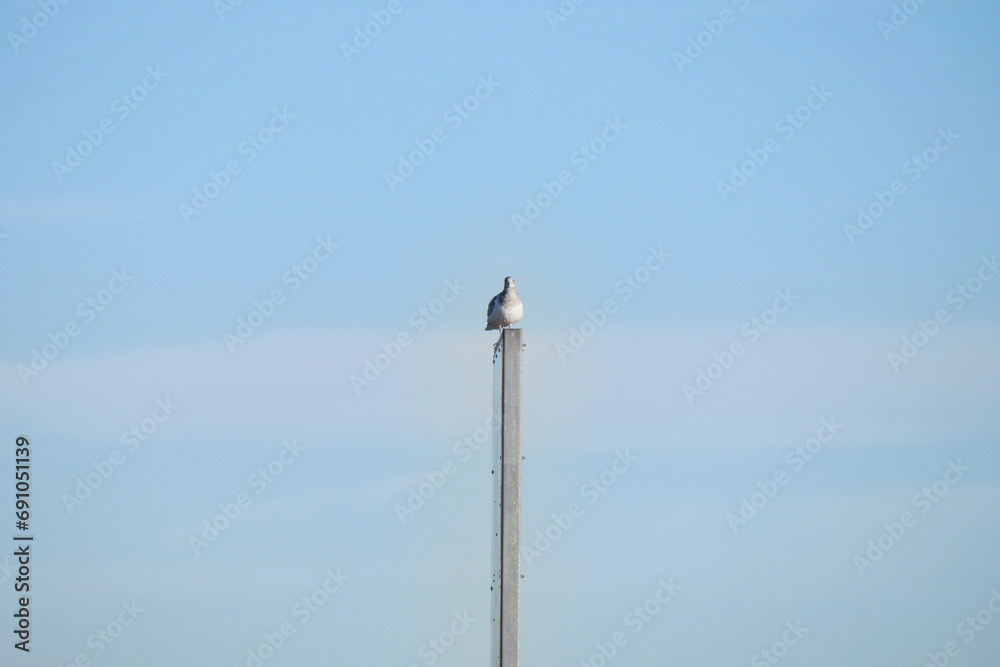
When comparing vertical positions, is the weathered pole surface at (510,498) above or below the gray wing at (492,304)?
below

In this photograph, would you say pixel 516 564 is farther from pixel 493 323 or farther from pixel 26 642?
pixel 26 642

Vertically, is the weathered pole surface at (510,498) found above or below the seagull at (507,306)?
below

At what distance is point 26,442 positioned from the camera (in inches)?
758

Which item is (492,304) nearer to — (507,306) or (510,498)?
(507,306)

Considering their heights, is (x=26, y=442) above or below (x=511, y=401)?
above

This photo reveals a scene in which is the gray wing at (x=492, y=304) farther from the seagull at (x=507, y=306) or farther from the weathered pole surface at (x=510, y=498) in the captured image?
the weathered pole surface at (x=510, y=498)

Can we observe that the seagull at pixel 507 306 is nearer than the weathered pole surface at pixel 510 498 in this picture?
No

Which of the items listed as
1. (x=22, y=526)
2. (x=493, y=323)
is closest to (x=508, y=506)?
(x=493, y=323)

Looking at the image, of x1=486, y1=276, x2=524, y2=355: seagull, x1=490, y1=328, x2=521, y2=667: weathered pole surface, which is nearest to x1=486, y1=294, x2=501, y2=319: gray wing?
x1=486, y1=276, x2=524, y2=355: seagull

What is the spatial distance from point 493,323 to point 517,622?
15.9ft

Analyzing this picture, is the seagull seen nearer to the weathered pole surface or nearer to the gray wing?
the gray wing

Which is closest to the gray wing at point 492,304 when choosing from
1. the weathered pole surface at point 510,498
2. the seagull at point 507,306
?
the seagull at point 507,306

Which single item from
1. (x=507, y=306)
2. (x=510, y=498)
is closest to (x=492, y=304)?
(x=507, y=306)

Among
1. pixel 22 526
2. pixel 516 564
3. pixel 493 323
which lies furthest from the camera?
pixel 22 526
